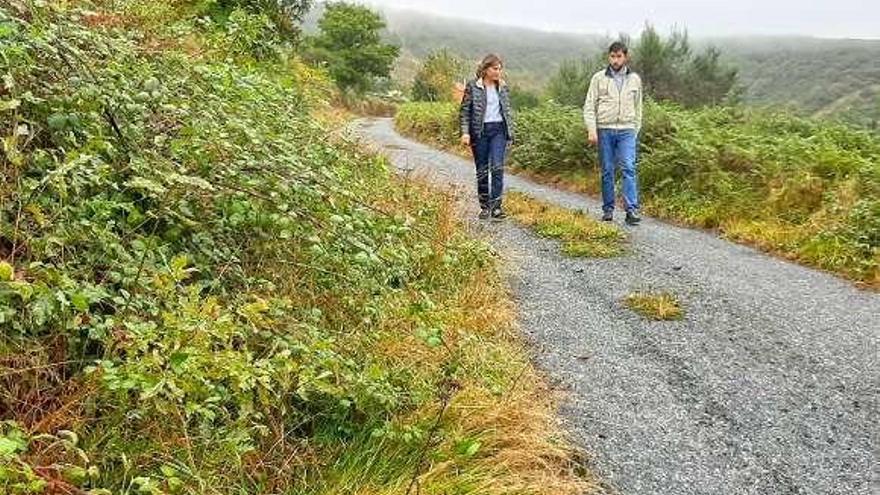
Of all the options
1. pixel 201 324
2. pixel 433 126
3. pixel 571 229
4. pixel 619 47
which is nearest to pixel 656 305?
pixel 571 229

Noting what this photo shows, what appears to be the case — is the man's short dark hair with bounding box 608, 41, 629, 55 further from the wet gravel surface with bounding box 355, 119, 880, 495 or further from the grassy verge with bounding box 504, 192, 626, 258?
the wet gravel surface with bounding box 355, 119, 880, 495

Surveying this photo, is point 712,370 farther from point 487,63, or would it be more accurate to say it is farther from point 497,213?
point 487,63

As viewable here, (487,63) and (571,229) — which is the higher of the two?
(487,63)

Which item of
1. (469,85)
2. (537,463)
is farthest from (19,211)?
(469,85)

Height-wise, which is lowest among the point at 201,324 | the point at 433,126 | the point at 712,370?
the point at 433,126

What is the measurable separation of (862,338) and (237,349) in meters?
4.33

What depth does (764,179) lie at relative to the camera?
31.7 ft

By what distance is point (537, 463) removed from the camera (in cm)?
336

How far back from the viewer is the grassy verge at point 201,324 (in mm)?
2625

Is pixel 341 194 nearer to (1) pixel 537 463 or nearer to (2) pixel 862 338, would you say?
(1) pixel 537 463

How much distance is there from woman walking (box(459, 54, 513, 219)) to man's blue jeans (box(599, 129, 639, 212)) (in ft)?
3.85

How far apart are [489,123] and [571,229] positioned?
175 cm

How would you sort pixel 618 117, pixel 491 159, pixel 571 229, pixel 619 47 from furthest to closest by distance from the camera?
pixel 491 159 → pixel 618 117 → pixel 619 47 → pixel 571 229

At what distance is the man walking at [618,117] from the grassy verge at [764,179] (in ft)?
4.16
